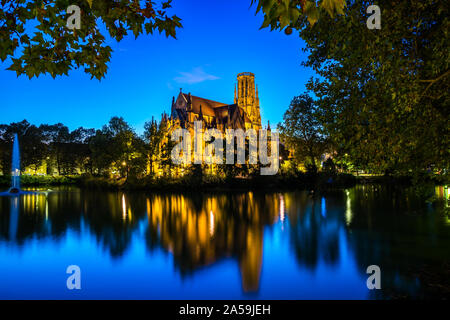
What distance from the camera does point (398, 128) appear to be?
7.69 metres

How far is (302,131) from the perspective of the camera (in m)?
32.3

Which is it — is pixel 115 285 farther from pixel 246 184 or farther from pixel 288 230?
pixel 246 184

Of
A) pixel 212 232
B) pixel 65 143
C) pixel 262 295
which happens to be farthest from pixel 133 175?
pixel 65 143

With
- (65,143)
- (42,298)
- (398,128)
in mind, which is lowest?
(42,298)
